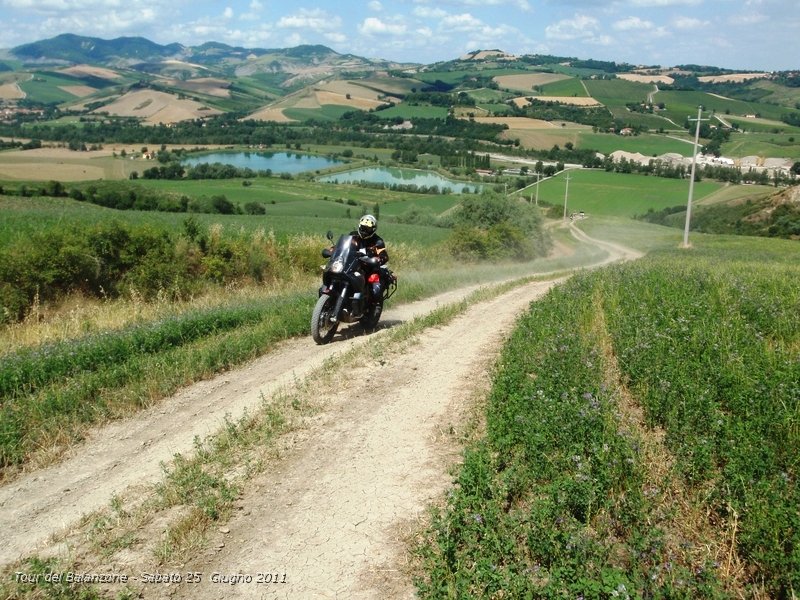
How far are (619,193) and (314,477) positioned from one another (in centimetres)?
9303

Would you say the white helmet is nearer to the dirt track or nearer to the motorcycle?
the motorcycle

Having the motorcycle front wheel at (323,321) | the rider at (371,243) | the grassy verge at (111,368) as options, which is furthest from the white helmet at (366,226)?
the grassy verge at (111,368)

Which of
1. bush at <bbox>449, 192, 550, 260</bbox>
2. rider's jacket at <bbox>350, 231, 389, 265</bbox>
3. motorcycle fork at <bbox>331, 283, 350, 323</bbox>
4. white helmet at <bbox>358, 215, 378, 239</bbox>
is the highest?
white helmet at <bbox>358, 215, 378, 239</bbox>

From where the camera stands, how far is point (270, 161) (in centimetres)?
11306

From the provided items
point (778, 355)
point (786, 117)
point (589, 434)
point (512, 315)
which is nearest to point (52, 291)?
point (512, 315)

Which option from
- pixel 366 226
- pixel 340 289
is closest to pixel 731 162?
pixel 366 226

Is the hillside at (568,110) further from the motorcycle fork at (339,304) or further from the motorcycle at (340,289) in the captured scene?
the motorcycle fork at (339,304)

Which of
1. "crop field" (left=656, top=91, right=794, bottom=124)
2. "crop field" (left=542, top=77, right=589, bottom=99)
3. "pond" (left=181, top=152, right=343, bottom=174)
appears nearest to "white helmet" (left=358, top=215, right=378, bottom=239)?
"pond" (left=181, top=152, right=343, bottom=174)

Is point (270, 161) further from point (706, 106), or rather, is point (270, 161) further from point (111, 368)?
point (111, 368)

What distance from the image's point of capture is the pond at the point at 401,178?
94356 mm

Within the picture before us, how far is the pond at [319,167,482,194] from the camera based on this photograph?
310 feet

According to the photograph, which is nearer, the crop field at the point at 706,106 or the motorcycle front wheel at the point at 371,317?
the motorcycle front wheel at the point at 371,317

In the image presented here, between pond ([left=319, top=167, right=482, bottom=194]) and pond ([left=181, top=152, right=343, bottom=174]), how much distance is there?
829 centimetres

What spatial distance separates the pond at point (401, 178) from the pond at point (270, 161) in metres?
8.29
